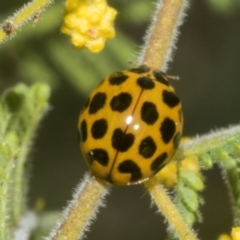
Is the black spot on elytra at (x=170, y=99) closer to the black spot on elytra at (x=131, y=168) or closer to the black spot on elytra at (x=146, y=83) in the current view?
the black spot on elytra at (x=146, y=83)

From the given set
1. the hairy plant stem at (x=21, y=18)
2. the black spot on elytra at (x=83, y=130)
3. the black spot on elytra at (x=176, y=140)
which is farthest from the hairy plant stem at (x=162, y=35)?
the hairy plant stem at (x=21, y=18)

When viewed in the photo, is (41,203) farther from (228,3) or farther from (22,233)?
(228,3)

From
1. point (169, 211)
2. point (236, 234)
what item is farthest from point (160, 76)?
point (236, 234)

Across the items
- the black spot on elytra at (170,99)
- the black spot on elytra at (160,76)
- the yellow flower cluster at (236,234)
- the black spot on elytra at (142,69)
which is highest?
the black spot on elytra at (142,69)

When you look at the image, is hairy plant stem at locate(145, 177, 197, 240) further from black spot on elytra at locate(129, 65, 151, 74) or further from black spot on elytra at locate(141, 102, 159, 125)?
black spot on elytra at locate(129, 65, 151, 74)

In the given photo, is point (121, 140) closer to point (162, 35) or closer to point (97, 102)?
point (97, 102)

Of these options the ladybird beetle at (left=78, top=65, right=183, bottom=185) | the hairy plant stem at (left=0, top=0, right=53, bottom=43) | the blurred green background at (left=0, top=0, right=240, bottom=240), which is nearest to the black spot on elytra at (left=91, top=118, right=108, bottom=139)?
the ladybird beetle at (left=78, top=65, right=183, bottom=185)

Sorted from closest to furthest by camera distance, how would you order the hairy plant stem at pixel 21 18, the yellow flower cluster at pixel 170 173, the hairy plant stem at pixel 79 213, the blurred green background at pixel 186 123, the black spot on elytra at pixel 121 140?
the hairy plant stem at pixel 21 18 → the hairy plant stem at pixel 79 213 → the black spot on elytra at pixel 121 140 → the yellow flower cluster at pixel 170 173 → the blurred green background at pixel 186 123
